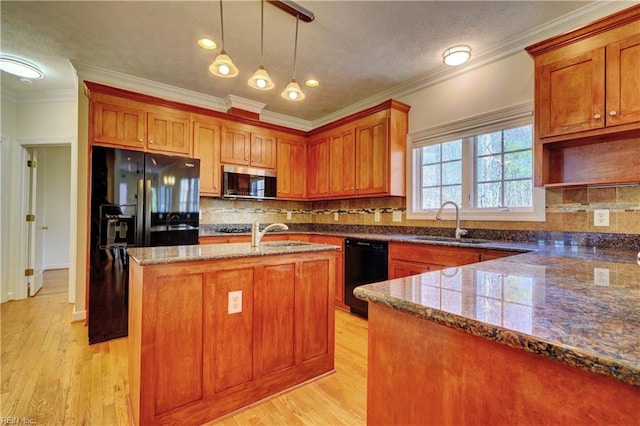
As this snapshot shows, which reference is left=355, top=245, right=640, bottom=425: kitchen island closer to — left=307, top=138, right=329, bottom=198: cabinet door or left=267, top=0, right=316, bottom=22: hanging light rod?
left=267, top=0, right=316, bottom=22: hanging light rod

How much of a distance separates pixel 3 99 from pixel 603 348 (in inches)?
225

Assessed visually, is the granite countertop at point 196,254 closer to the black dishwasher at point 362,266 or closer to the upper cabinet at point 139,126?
the black dishwasher at point 362,266

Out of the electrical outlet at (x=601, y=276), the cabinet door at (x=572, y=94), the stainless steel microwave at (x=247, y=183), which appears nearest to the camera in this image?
the electrical outlet at (x=601, y=276)

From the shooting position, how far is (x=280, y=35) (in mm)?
2611

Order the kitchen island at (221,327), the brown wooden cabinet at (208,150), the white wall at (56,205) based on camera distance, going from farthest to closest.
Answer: the white wall at (56,205), the brown wooden cabinet at (208,150), the kitchen island at (221,327)

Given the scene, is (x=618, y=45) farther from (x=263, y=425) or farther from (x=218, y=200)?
(x=218, y=200)

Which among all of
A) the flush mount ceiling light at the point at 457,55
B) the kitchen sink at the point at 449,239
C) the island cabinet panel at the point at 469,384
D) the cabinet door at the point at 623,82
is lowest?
the island cabinet panel at the point at 469,384

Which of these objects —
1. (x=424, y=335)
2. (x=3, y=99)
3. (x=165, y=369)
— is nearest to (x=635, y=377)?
(x=424, y=335)

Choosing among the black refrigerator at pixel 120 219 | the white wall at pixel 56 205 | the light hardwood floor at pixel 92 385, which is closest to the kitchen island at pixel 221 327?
the light hardwood floor at pixel 92 385

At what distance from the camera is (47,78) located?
3514 millimetres

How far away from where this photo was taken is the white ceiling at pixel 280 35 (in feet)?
7.45

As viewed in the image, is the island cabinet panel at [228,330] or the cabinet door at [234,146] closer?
the island cabinet panel at [228,330]

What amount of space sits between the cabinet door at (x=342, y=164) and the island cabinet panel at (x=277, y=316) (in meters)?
2.22

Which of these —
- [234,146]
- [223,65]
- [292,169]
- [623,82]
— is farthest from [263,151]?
[623,82]
